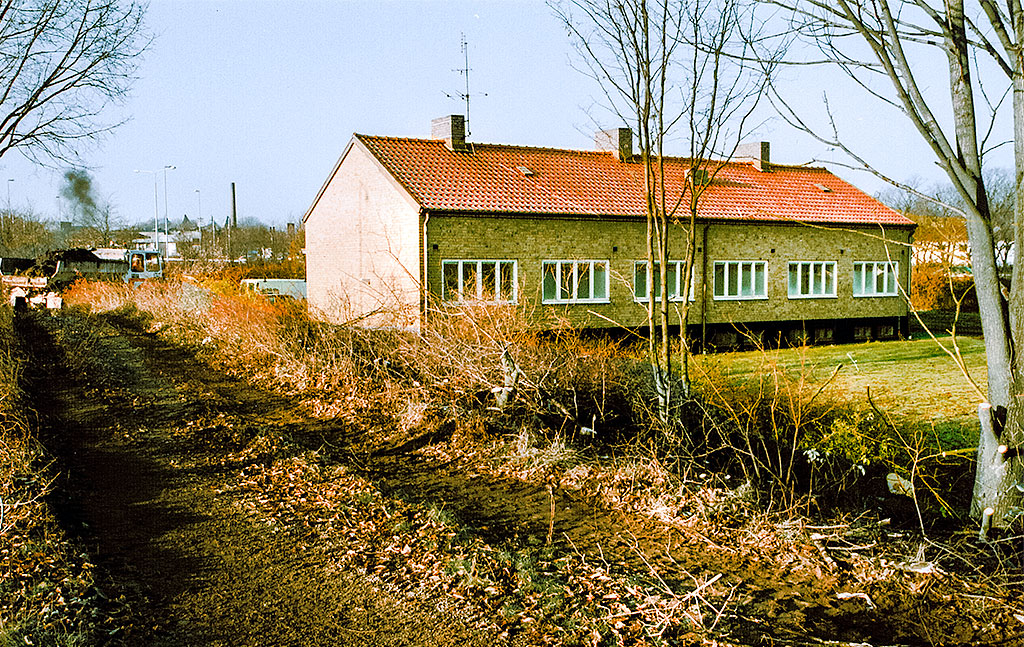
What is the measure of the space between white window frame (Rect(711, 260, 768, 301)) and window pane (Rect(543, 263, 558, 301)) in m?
5.53

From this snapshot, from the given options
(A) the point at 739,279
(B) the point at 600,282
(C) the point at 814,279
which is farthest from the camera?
(C) the point at 814,279

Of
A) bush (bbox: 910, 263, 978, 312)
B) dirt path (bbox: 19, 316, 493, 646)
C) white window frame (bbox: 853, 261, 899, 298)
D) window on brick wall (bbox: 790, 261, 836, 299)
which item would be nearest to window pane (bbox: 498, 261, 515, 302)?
window on brick wall (bbox: 790, 261, 836, 299)

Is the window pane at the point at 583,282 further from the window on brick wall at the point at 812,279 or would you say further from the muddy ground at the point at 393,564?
the muddy ground at the point at 393,564

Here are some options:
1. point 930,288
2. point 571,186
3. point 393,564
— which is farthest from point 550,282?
point 393,564

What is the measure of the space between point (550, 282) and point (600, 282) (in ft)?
4.96

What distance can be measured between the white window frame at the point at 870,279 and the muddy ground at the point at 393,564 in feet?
81.6

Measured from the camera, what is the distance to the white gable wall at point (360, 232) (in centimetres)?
2281

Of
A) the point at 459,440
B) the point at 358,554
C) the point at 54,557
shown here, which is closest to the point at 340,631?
the point at 358,554

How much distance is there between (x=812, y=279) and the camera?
29.0m

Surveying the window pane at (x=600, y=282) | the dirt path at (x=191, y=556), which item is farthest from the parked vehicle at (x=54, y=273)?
the dirt path at (x=191, y=556)

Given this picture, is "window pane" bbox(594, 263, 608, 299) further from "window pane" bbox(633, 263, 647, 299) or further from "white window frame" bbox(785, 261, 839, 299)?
"white window frame" bbox(785, 261, 839, 299)

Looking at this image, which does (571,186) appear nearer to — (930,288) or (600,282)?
(600,282)

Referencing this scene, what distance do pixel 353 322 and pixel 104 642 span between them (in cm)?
898

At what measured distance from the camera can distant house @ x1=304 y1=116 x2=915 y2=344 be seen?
23172 mm
